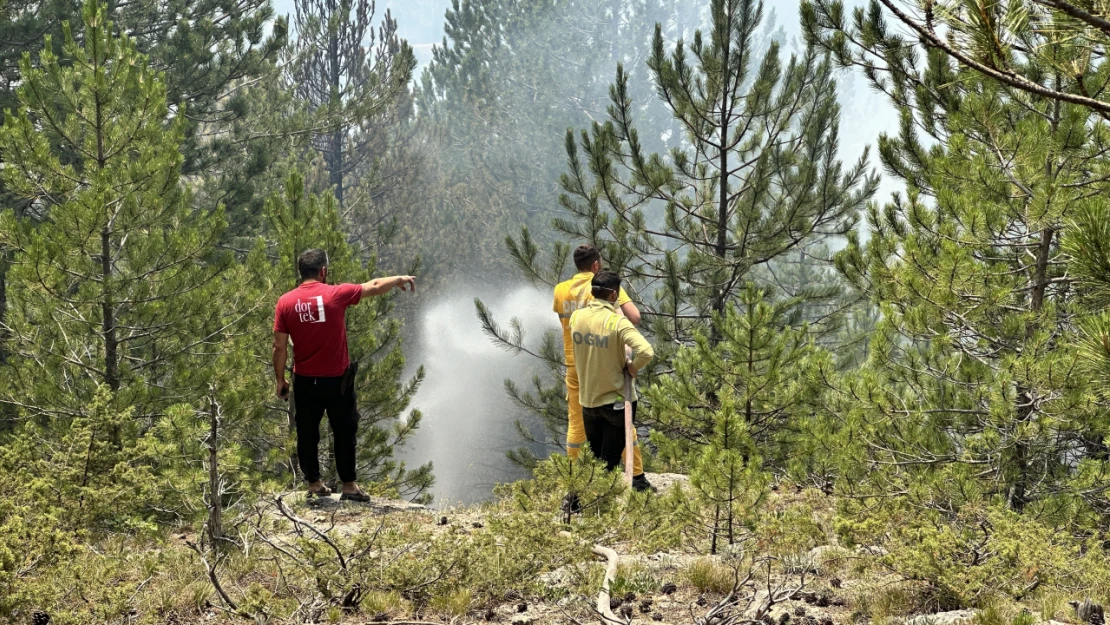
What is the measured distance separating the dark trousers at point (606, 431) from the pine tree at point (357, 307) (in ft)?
6.66

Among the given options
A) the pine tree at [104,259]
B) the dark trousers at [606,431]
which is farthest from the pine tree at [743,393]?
the pine tree at [104,259]

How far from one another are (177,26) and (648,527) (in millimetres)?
13782

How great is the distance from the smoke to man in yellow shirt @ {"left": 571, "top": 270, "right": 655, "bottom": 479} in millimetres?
26498

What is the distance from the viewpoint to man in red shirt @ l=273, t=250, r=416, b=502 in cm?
534

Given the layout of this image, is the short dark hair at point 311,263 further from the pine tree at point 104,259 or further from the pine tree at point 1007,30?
the pine tree at point 1007,30

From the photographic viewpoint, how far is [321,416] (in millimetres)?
5625

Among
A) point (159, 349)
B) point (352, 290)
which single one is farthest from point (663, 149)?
point (352, 290)

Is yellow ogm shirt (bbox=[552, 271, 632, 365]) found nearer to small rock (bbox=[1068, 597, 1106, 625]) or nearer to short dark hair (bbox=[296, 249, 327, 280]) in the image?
short dark hair (bbox=[296, 249, 327, 280])

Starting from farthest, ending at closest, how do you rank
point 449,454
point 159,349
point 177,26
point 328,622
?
1. point 449,454
2. point 177,26
3. point 159,349
4. point 328,622

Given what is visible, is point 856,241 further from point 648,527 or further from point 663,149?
point 663,149

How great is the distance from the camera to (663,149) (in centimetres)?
6412

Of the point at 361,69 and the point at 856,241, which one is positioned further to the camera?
the point at 361,69

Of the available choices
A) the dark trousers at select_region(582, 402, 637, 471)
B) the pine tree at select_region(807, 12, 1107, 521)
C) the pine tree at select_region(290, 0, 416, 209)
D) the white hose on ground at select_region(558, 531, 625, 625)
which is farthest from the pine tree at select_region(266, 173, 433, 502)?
the pine tree at select_region(290, 0, 416, 209)

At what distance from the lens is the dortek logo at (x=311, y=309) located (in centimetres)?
533
